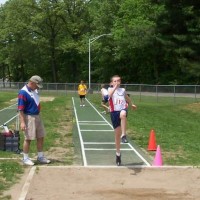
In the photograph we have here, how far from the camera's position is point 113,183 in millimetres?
8586

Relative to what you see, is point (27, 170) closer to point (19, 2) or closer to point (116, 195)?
point (116, 195)

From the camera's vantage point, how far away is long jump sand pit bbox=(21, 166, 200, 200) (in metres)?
7.68

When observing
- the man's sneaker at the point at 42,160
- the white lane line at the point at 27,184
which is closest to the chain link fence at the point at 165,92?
the man's sneaker at the point at 42,160

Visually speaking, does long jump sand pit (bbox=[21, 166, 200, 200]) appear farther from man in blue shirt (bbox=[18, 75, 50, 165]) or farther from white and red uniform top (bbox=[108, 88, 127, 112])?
white and red uniform top (bbox=[108, 88, 127, 112])

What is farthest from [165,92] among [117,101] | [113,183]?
[113,183]

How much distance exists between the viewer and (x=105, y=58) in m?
72.0

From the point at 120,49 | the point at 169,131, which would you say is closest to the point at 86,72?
the point at 120,49

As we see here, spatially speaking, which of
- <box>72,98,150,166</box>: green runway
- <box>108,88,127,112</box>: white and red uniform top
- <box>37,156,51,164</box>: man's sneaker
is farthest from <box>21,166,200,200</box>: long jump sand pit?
<box>108,88,127,112</box>: white and red uniform top

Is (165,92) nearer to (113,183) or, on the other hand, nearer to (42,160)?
(42,160)

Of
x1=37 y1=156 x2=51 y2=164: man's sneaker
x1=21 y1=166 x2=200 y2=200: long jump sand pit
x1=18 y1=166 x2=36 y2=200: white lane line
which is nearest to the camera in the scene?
x1=18 y1=166 x2=36 y2=200: white lane line

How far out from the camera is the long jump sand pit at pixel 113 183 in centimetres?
768

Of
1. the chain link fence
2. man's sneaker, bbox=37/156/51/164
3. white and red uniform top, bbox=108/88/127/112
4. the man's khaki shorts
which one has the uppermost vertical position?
white and red uniform top, bbox=108/88/127/112

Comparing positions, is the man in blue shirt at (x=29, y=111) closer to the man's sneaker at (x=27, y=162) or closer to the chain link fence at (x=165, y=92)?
the man's sneaker at (x=27, y=162)

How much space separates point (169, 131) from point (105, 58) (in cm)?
5441
